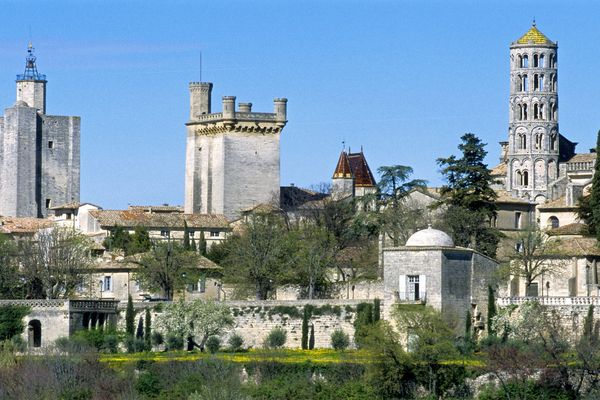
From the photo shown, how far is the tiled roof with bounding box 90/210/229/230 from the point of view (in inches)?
4537

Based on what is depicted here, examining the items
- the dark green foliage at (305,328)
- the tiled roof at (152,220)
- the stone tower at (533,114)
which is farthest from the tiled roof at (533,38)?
the dark green foliage at (305,328)

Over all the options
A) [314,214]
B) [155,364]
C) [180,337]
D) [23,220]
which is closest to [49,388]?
[155,364]

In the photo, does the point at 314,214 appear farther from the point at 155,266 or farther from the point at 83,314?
the point at 83,314

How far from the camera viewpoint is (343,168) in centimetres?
12475

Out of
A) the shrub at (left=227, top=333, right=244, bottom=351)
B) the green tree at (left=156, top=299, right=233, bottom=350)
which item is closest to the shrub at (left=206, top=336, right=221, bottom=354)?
the green tree at (left=156, top=299, right=233, bottom=350)

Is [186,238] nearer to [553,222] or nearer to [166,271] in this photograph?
[166,271]

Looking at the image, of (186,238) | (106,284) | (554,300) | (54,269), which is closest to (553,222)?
→ (186,238)

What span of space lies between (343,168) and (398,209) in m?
24.3

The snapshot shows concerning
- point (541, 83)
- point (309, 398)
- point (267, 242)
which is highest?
point (541, 83)

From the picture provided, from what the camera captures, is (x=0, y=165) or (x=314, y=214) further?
(x=0, y=165)

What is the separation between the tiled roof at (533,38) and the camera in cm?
12162

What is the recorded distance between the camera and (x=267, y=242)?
318 feet

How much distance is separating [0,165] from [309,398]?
226 feet

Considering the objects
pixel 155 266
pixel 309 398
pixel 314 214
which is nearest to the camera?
pixel 309 398
